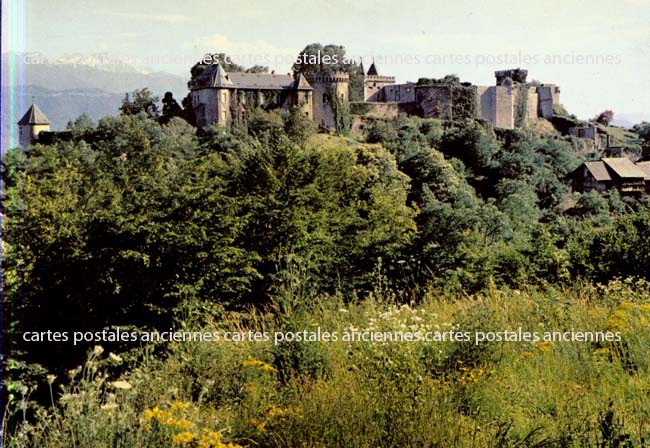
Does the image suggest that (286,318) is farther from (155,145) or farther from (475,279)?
(155,145)

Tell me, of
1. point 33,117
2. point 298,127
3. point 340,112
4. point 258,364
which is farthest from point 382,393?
point 340,112

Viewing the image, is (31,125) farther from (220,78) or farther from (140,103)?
(220,78)

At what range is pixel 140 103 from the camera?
50031 mm

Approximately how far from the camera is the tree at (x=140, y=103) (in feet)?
163

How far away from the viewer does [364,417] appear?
10.9 ft

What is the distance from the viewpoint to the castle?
1953 inches

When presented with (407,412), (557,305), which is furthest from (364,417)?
(557,305)

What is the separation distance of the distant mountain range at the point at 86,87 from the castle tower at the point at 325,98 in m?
9.90

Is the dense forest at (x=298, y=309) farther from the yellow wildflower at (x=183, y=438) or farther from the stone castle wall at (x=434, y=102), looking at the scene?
the stone castle wall at (x=434, y=102)

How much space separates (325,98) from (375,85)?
1008 centimetres

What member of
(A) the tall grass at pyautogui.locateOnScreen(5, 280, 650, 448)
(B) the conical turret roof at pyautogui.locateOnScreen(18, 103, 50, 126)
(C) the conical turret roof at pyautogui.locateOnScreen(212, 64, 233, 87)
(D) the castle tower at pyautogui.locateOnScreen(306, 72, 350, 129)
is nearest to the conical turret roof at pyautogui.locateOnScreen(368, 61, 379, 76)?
(D) the castle tower at pyautogui.locateOnScreen(306, 72, 350, 129)

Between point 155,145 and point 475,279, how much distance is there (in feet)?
99.0

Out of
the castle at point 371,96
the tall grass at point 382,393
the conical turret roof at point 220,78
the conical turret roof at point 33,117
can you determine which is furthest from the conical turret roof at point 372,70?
the tall grass at point 382,393

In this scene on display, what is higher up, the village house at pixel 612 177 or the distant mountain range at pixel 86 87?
the distant mountain range at pixel 86 87
